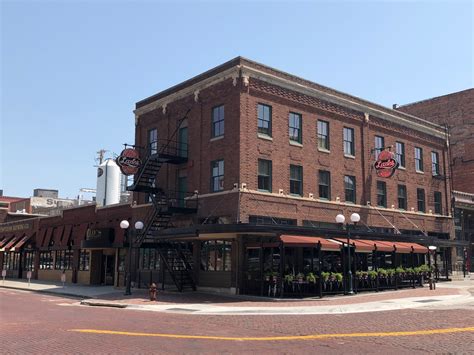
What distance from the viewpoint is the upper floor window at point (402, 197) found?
3750 cm

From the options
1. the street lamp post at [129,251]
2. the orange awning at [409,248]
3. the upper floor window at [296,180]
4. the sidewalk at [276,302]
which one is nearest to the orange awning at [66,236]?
the street lamp post at [129,251]

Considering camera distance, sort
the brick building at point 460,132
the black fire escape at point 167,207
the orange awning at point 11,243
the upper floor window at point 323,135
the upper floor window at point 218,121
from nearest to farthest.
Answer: the black fire escape at point 167,207
the upper floor window at point 218,121
the upper floor window at point 323,135
the orange awning at point 11,243
the brick building at point 460,132

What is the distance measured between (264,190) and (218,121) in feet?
16.3

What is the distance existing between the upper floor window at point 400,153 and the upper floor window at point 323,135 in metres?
7.89

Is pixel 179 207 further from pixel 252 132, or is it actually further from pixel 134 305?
pixel 134 305

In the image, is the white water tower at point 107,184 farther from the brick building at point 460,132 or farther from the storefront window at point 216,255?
the storefront window at point 216,255

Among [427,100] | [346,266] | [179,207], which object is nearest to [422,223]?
[346,266]

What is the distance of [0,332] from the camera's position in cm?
1334

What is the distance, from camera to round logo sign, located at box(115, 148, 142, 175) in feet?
103

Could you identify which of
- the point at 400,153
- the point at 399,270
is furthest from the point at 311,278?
the point at 400,153

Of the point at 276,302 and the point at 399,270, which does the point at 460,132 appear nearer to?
the point at 399,270

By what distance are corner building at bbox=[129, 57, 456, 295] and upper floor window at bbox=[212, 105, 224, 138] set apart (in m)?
0.06

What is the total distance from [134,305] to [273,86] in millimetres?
15042

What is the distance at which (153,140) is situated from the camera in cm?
3481
